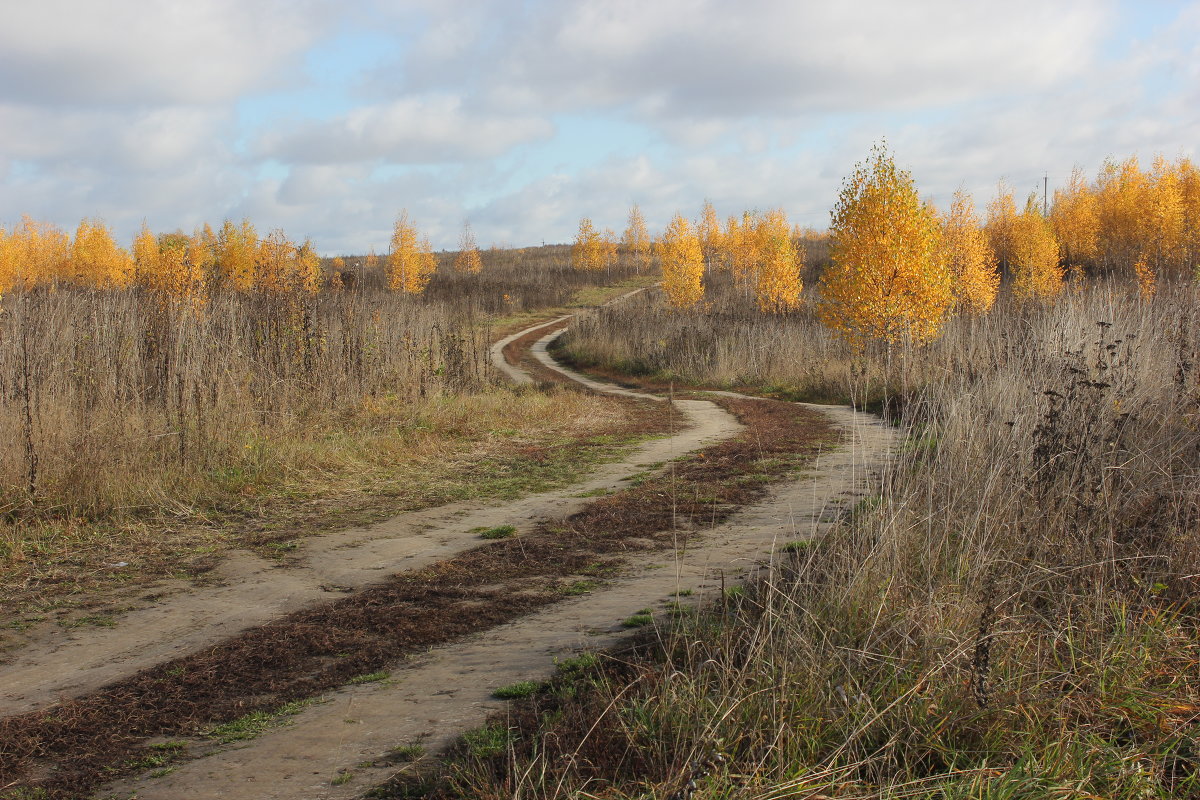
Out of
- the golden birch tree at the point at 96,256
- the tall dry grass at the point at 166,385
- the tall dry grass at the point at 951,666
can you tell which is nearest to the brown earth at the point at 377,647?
the tall dry grass at the point at 951,666

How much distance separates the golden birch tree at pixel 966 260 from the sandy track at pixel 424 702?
2678 centimetres

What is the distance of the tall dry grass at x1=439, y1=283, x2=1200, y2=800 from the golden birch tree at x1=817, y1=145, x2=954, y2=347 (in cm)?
1153

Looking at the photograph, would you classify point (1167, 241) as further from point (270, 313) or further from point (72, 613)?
point (72, 613)

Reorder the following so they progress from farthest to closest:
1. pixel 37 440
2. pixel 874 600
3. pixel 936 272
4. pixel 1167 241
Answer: pixel 1167 241, pixel 936 272, pixel 37 440, pixel 874 600

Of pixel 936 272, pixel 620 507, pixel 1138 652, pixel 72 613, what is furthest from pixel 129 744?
A: pixel 936 272

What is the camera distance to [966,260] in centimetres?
3319

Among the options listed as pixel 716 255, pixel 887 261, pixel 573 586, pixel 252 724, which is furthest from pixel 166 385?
pixel 716 255

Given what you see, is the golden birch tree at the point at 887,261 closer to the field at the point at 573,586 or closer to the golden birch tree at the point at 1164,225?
the field at the point at 573,586

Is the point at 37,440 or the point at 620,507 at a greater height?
the point at 37,440

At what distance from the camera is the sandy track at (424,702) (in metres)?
3.15

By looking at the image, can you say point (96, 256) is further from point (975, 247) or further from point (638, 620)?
point (638, 620)

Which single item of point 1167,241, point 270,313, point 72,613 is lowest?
point 72,613

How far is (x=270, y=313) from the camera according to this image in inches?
500

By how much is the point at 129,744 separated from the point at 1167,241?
4941cm
